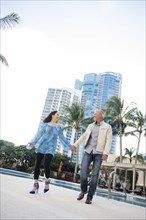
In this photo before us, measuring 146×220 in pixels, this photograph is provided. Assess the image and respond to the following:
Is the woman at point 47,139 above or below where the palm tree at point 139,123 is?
below

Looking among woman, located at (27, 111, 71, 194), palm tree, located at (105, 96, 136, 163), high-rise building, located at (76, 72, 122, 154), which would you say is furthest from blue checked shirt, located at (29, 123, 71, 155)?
high-rise building, located at (76, 72, 122, 154)

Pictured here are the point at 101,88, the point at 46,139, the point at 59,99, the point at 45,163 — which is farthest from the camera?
the point at 101,88

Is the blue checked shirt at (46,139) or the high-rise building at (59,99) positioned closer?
the blue checked shirt at (46,139)

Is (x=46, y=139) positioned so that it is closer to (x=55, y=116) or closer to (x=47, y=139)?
(x=47, y=139)

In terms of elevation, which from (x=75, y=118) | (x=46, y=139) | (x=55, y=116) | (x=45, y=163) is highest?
(x=75, y=118)

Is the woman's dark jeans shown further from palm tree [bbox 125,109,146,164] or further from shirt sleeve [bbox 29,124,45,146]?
palm tree [bbox 125,109,146,164]

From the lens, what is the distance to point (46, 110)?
260 feet

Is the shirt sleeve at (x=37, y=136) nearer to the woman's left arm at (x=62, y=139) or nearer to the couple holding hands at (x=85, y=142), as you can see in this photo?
the couple holding hands at (x=85, y=142)

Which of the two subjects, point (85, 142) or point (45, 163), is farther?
point (85, 142)

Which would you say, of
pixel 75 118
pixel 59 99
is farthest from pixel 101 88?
pixel 75 118

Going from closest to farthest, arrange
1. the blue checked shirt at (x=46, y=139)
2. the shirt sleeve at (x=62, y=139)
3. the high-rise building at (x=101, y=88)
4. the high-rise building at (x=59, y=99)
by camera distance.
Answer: the blue checked shirt at (x=46, y=139), the shirt sleeve at (x=62, y=139), the high-rise building at (x=59, y=99), the high-rise building at (x=101, y=88)

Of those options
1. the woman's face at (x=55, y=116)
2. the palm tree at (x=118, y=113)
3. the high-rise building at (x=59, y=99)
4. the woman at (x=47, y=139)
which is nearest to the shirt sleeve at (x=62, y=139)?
the woman at (x=47, y=139)

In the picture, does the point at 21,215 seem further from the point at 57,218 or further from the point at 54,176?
the point at 54,176

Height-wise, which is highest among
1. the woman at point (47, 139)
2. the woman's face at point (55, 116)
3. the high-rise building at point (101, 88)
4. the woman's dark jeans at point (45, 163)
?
the high-rise building at point (101, 88)
